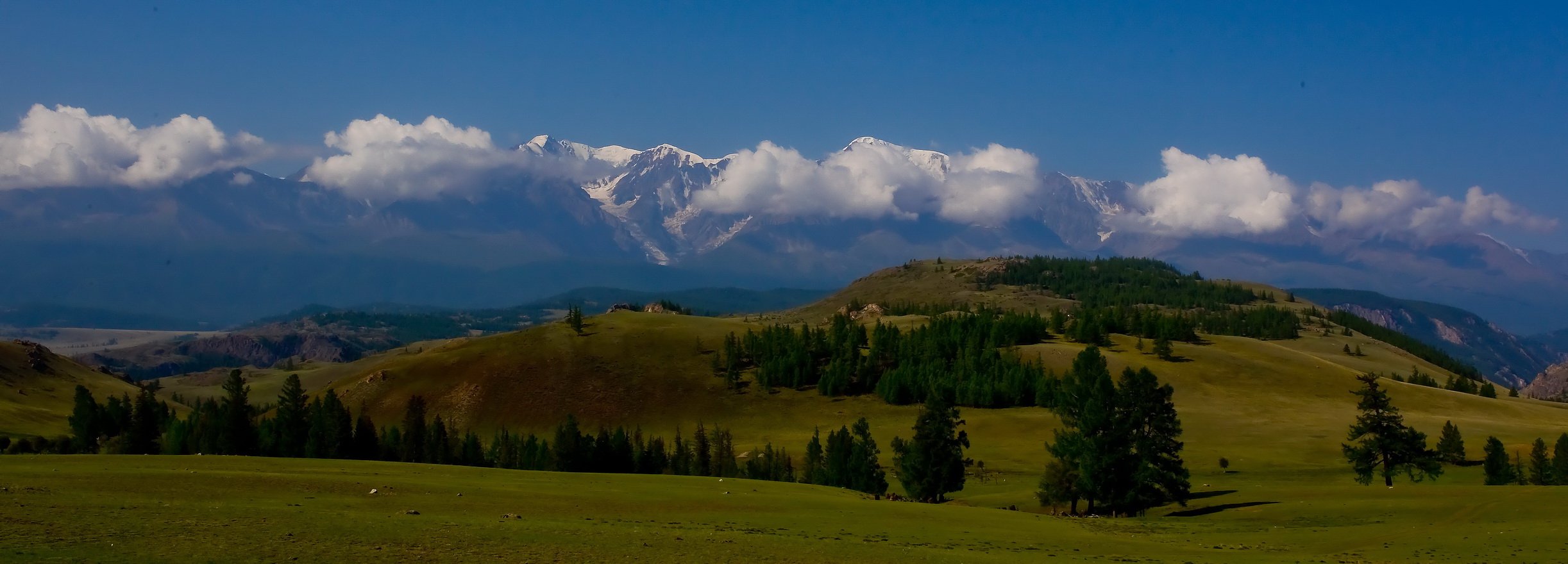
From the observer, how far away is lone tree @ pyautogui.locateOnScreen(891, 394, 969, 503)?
81312mm

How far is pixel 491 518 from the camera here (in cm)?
4072

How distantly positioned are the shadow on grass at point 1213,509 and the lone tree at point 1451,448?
41.4 meters

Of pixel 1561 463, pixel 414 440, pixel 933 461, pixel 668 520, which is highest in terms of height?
pixel 1561 463

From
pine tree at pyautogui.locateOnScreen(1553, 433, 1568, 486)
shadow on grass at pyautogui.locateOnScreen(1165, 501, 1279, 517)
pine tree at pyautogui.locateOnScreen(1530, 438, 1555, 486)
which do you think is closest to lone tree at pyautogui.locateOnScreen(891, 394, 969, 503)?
shadow on grass at pyautogui.locateOnScreen(1165, 501, 1279, 517)

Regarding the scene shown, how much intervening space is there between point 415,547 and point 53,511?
1252 cm

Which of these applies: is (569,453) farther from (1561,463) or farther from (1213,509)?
(1561,463)

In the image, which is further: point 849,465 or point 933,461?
point 849,465

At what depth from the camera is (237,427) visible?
99625 mm

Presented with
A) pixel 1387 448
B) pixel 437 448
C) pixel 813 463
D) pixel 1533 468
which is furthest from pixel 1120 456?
pixel 437 448

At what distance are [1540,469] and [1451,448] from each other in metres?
13.0

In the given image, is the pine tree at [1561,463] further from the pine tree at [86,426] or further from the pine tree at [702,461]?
the pine tree at [86,426]

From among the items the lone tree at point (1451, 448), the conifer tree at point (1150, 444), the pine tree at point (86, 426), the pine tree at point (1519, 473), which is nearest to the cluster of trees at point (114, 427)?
the pine tree at point (86, 426)

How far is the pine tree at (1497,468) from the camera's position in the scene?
84.4m

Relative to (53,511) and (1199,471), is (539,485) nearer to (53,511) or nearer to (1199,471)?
(53,511)
